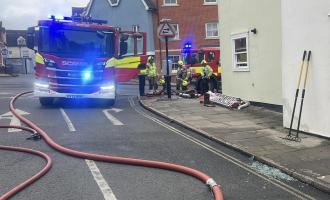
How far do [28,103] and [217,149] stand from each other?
10.5 meters

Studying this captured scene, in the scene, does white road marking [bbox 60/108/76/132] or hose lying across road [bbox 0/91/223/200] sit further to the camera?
white road marking [bbox 60/108/76/132]

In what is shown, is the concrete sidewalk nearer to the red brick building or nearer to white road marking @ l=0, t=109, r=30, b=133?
white road marking @ l=0, t=109, r=30, b=133

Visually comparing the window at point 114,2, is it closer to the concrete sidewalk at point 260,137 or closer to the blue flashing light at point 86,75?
the concrete sidewalk at point 260,137

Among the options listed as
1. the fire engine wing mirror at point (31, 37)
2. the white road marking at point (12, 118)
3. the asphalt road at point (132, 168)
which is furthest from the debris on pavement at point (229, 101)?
the fire engine wing mirror at point (31, 37)

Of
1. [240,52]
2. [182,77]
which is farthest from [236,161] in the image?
[182,77]

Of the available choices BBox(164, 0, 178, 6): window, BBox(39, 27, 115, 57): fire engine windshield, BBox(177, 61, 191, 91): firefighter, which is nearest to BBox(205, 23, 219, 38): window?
BBox(164, 0, 178, 6): window

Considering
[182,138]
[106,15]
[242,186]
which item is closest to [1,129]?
[182,138]

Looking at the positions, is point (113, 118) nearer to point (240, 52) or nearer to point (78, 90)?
point (78, 90)

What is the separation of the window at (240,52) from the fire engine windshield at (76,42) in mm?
4230

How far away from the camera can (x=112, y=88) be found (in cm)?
1677

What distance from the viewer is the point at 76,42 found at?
16.2 m

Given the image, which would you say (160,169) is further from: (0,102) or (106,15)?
(106,15)

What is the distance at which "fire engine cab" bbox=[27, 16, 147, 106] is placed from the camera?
15.9 metres

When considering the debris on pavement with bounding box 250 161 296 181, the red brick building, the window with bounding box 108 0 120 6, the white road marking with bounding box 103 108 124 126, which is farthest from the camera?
the window with bounding box 108 0 120 6
